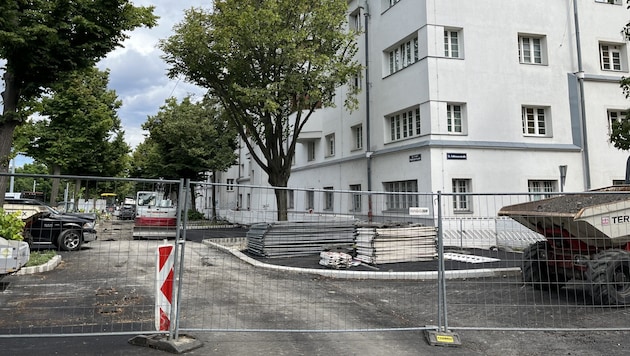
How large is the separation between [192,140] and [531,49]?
77.2 feet

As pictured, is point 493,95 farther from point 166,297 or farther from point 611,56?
point 166,297

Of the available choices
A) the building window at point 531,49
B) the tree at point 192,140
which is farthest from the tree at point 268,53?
the tree at point 192,140

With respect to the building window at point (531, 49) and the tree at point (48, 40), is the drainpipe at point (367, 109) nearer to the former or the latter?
the building window at point (531, 49)

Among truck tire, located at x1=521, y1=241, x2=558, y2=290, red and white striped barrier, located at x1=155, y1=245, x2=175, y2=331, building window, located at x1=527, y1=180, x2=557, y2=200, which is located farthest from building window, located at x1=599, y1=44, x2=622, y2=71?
red and white striped barrier, located at x1=155, y1=245, x2=175, y2=331

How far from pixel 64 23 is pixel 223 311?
7.37 metres

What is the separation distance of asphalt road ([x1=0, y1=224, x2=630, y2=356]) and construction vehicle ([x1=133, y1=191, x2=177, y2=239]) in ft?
0.56

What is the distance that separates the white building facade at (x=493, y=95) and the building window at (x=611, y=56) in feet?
0.15

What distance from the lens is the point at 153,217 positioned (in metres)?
5.37

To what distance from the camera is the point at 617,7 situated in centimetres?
1888

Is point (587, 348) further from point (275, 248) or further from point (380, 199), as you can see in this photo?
point (275, 248)

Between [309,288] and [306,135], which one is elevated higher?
[306,135]

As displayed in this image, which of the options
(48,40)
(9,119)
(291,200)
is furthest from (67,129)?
(291,200)

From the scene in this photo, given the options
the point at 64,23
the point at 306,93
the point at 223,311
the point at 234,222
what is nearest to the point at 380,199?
the point at 234,222

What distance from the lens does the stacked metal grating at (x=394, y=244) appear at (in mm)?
10500
